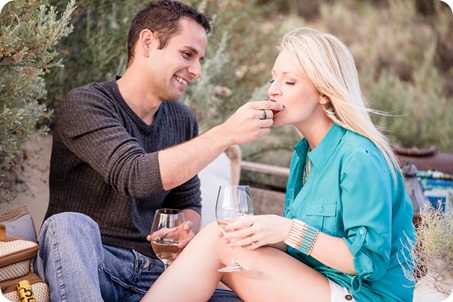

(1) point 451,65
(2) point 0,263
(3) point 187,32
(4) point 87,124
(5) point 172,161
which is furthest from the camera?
(1) point 451,65

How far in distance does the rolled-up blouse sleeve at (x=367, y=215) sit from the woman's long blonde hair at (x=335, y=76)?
223mm

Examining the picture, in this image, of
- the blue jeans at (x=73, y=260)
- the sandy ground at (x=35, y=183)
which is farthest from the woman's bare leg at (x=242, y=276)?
the sandy ground at (x=35, y=183)

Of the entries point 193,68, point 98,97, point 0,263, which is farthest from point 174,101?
point 0,263

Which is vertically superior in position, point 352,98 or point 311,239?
point 352,98

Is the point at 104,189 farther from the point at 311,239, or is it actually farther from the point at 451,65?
the point at 451,65

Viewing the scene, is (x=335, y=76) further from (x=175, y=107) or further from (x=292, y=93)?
(x=175, y=107)

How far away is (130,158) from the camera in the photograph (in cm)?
291

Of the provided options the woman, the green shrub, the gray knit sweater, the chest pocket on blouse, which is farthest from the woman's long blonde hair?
the green shrub

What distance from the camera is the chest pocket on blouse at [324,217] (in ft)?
8.80

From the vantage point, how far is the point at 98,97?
320 centimetres

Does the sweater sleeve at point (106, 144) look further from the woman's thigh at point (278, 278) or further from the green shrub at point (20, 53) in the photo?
the woman's thigh at point (278, 278)

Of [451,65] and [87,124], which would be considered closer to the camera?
[87,124]

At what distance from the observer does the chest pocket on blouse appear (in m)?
2.68

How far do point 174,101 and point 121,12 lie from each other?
4.19 feet
